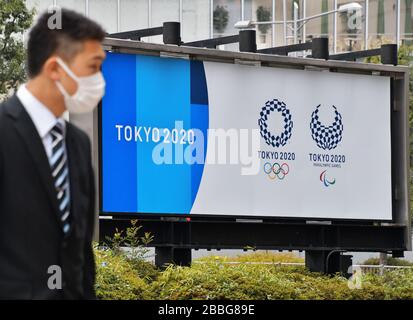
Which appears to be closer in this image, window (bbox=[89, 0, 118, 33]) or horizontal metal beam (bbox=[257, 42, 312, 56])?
horizontal metal beam (bbox=[257, 42, 312, 56])

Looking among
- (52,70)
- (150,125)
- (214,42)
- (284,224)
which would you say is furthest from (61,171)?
(214,42)

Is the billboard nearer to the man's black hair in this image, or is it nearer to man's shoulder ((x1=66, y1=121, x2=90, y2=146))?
man's shoulder ((x1=66, y1=121, x2=90, y2=146))

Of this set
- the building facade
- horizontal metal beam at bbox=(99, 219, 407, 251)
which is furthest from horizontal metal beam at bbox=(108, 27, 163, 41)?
the building facade

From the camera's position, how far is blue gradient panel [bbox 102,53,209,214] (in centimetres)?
1777

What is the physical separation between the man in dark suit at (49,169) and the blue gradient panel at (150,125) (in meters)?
12.5

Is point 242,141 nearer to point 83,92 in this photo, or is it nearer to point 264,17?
point 83,92

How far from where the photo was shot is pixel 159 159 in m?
18.1

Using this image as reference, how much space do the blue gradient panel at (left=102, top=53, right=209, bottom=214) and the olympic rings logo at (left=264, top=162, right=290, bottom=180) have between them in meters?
1.19

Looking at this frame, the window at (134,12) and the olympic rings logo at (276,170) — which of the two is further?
the window at (134,12)

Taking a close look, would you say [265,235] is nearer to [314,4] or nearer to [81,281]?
[81,281]

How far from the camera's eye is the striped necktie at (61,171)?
4910mm

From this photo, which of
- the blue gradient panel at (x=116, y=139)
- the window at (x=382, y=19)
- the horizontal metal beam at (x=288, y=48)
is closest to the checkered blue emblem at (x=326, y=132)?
the horizontal metal beam at (x=288, y=48)

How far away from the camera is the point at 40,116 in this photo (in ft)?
16.1

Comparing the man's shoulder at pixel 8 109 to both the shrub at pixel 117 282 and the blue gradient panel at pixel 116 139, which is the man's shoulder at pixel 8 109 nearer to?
the shrub at pixel 117 282
